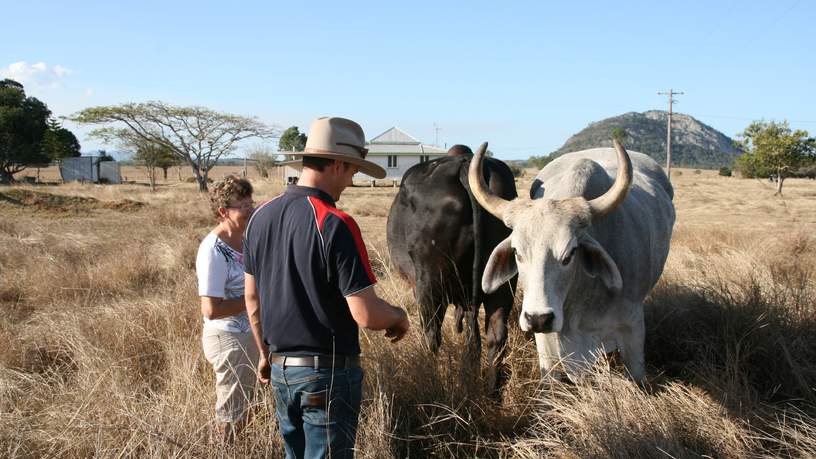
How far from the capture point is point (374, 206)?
20859 millimetres

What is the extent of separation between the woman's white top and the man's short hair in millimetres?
1201

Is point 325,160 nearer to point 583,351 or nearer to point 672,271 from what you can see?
point 583,351

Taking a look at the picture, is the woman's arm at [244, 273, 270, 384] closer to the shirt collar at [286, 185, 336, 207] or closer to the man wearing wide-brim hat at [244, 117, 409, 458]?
the man wearing wide-brim hat at [244, 117, 409, 458]

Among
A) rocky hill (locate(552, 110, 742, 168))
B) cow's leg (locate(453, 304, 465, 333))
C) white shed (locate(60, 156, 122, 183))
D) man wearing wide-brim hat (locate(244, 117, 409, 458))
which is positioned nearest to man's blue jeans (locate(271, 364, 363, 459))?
man wearing wide-brim hat (locate(244, 117, 409, 458))

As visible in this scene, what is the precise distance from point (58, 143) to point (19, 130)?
2.86m

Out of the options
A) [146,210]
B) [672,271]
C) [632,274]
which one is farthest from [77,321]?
[146,210]

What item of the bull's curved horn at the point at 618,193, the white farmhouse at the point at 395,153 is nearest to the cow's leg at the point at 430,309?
the bull's curved horn at the point at 618,193

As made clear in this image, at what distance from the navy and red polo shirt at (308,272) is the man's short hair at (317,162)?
4.1 inches

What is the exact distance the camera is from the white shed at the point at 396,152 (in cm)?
4622

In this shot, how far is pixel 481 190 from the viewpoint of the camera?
4.14m

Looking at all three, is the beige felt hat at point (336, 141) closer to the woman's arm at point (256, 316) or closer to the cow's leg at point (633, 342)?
the woman's arm at point (256, 316)

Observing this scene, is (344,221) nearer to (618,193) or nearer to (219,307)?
(219,307)

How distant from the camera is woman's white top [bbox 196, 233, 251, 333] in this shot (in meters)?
3.49

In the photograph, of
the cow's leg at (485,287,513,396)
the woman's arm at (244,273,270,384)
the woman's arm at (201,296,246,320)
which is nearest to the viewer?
the woman's arm at (244,273,270,384)
